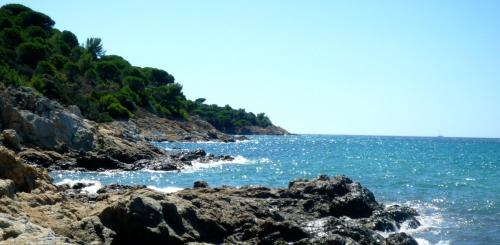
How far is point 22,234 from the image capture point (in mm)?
9648

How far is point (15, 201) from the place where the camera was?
12789 mm

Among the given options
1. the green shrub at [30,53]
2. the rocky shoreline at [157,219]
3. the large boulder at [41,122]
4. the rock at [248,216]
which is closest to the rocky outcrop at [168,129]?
the green shrub at [30,53]

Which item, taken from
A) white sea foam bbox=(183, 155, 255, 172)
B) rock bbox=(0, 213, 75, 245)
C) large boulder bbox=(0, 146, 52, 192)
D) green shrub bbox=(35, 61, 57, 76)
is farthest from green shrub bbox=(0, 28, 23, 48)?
rock bbox=(0, 213, 75, 245)

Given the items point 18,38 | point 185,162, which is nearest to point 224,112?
point 18,38

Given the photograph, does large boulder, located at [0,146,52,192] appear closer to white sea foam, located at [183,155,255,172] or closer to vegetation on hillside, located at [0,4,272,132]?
white sea foam, located at [183,155,255,172]

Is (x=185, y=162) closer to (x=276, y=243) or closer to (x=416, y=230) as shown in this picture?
(x=416, y=230)

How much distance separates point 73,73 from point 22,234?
90966 millimetres

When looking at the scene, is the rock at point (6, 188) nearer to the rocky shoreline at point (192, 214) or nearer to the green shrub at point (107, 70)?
the rocky shoreline at point (192, 214)

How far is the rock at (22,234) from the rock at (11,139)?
2827cm

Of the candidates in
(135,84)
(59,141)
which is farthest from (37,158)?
(135,84)

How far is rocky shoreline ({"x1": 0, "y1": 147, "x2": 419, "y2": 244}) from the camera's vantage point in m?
12.3

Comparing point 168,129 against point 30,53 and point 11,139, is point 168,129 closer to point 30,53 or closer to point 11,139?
point 30,53

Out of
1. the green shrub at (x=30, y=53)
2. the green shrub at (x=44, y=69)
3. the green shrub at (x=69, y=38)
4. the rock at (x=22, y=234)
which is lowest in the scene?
the rock at (x=22, y=234)

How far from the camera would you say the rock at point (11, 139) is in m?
36.5
